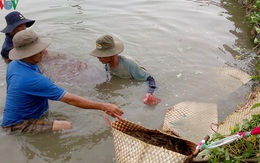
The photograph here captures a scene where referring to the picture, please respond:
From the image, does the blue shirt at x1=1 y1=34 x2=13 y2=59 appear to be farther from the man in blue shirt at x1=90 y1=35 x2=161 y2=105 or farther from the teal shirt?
the teal shirt

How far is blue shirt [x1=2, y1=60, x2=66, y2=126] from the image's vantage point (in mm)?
3098

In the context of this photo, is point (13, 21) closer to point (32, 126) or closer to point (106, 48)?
point (106, 48)

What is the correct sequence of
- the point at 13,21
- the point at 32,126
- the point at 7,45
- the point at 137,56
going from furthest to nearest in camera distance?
the point at 137,56 → the point at 7,45 → the point at 13,21 → the point at 32,126

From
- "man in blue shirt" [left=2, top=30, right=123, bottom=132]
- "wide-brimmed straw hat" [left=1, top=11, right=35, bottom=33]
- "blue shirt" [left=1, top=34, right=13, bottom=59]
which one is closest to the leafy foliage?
"man in blue shirt" [left=2, top=30, right=123, bottom=132]

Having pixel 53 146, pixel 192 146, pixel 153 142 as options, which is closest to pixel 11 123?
pixel 53 146

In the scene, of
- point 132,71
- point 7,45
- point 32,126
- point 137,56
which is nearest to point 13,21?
point 7,45

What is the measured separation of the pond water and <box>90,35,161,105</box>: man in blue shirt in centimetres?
19

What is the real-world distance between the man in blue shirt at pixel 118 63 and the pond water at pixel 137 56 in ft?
0.63

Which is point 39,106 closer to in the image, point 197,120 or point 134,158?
point 134,158

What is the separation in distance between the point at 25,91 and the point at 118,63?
1639 millimetres

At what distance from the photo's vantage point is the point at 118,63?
4383 mm

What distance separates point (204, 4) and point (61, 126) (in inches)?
247

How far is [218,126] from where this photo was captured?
10.6 ft

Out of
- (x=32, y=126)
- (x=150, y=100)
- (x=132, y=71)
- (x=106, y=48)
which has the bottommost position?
(x=32, y=126)
